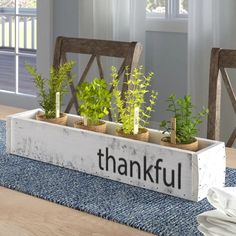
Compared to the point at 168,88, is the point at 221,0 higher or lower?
higher

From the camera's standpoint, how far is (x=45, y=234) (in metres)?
1.13

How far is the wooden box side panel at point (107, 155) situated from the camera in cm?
132

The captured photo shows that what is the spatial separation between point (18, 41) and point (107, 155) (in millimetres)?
3153

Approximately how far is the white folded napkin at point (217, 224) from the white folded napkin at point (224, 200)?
0.5 inches

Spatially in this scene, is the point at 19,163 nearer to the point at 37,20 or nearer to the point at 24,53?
the point at 37,20

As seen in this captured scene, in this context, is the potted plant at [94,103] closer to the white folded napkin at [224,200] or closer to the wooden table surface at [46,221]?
the wooden table surface at [46,221]

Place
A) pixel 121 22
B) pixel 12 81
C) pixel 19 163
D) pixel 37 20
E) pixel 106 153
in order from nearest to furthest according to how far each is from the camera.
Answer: pixel 106 153 → pixel 19 163 → pixel 121 22 → pixel 37 20 → pixel 12 81

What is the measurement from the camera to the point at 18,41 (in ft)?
14.5

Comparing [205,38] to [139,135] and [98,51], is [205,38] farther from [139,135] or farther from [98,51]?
[139,135]

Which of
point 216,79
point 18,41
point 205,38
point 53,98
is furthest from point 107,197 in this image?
point 18,41

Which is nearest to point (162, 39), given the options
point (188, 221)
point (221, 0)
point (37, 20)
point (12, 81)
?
point (221, 0)

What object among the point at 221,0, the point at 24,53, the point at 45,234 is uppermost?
the point at 221,0

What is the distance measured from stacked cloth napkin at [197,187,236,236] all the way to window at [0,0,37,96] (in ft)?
11.0

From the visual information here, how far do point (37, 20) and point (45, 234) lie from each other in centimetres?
310
